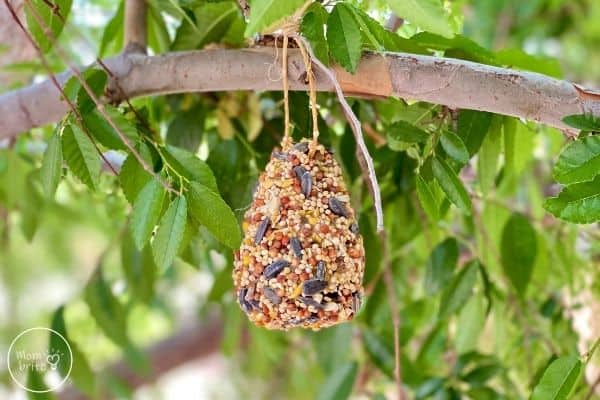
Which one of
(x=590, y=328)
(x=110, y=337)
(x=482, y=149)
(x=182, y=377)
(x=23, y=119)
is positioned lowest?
(x=182, y=377)

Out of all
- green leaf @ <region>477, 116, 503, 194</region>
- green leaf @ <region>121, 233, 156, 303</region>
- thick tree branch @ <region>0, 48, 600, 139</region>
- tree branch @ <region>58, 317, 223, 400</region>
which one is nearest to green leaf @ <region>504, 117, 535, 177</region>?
green leaf @ <region>477, 116, 503, 194</region>

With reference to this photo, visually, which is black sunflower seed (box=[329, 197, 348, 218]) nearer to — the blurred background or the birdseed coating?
the birdseed coating

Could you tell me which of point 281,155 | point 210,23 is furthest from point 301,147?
point 210,23

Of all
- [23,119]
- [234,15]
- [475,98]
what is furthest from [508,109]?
[23,119]

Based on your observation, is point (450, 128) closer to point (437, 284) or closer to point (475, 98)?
point (475, 98)

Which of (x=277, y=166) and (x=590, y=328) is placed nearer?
(x=277, y=166)

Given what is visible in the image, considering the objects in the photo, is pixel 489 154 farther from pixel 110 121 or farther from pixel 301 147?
pixel 110 121

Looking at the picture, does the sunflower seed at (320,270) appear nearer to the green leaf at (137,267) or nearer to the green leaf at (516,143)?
the green leaf at (516,143)
